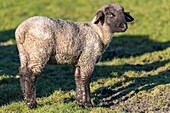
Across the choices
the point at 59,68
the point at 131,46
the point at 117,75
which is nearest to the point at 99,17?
the point at 117,75

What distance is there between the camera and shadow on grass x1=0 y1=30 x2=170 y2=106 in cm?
1315

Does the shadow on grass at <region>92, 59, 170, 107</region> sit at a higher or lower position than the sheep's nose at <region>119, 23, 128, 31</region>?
lower

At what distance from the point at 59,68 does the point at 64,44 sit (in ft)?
18.7

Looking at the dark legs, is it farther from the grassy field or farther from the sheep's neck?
the sheep's neck

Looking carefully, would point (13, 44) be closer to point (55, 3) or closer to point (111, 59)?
point (111, 59)

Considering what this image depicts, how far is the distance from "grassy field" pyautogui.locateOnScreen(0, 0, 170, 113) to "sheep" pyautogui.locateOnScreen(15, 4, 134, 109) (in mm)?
700

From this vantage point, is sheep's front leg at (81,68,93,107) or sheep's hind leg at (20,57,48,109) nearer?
sheep's hind leg at (20,57,48,109)

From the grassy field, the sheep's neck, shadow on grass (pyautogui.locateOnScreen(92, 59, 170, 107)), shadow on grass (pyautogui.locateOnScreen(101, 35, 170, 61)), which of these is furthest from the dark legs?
shadow on grass (pyautogui.locateOnScreen(101, 35, 170, 61))

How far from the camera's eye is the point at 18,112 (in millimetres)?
10758

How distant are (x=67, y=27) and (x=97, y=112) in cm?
234

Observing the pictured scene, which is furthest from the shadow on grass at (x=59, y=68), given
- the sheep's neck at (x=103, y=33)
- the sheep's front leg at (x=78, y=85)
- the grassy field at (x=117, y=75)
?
the sheep's neck at (x=103, y=33)

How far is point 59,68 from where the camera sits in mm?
16531

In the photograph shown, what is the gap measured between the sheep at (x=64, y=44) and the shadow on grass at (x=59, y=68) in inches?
65.8

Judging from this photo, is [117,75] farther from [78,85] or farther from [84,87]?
[84,87]
